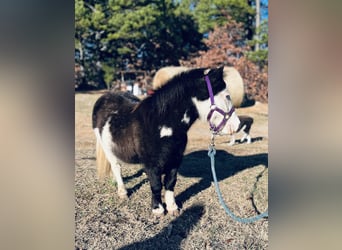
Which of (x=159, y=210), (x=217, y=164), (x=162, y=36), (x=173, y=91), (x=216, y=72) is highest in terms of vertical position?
(x=162, y=36)

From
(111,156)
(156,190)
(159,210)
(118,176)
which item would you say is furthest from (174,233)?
(111,156)

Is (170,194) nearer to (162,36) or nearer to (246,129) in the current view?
(246,129)

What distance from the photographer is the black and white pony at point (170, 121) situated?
2.43 metres

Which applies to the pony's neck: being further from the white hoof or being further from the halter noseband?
the white hoof

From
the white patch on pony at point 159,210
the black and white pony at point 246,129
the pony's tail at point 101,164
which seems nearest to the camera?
the white patch on pony at point 159,210

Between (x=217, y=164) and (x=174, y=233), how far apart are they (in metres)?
1.44

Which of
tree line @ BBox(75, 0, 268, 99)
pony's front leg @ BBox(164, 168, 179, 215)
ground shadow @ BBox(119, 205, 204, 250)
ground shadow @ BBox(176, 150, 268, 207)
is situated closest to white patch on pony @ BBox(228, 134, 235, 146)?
ground shadow @ BBox(176, 150, 268, 207)

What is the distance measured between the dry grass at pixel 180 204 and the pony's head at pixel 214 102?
29.3 inches

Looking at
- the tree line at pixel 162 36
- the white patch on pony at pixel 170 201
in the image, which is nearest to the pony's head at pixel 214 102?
the white patch on pony at pixel 170 201

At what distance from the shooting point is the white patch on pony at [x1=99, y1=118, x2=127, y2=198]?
280cm

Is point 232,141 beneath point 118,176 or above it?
above

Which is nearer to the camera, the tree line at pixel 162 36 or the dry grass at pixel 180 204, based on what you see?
the dry grass at pixel 180 204

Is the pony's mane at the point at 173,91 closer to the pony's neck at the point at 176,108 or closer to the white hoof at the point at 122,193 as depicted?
the pony's neck at the point at 176,108

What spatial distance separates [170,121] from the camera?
8.01 feet
